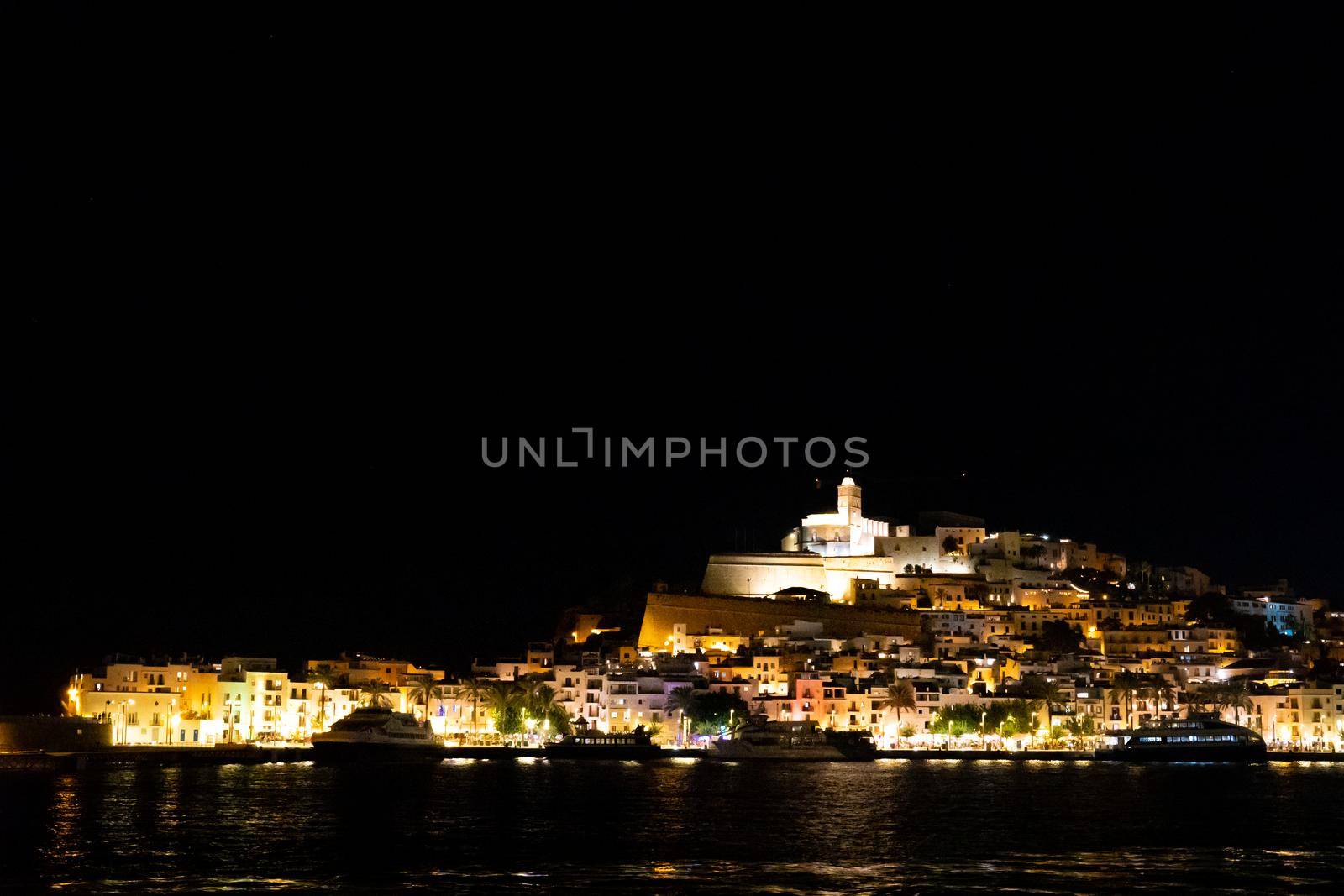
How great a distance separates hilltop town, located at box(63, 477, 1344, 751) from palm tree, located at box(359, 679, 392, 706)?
0.34 ft

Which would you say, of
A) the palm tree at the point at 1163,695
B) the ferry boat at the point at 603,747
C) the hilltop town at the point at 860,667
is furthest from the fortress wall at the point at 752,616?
the ferry boat at the point at 603,747

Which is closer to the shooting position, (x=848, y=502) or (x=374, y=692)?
(x=374, y=692)

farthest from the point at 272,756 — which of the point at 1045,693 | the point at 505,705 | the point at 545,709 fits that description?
the point at 1045,693

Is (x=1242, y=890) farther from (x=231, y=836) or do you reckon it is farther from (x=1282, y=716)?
(x=1282, y=716)

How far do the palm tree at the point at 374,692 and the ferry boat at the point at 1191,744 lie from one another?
102 ft

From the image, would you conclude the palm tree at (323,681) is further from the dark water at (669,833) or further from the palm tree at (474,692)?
the dark water at (669,833)

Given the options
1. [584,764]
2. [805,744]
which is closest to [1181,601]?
[805,744]

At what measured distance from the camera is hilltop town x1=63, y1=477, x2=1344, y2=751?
72.1 m

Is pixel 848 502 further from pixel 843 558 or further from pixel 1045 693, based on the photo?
pixel 1045 693

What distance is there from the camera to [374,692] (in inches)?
2980

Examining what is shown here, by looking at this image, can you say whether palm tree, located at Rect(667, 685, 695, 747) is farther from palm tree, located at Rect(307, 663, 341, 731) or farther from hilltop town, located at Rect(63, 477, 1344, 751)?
palm tree, located at Rect(307, 663, 341, 731)

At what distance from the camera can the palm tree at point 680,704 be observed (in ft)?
239

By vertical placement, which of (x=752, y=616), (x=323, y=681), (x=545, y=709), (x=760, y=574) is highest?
(x=760, y=574)

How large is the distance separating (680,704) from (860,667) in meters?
10.2
